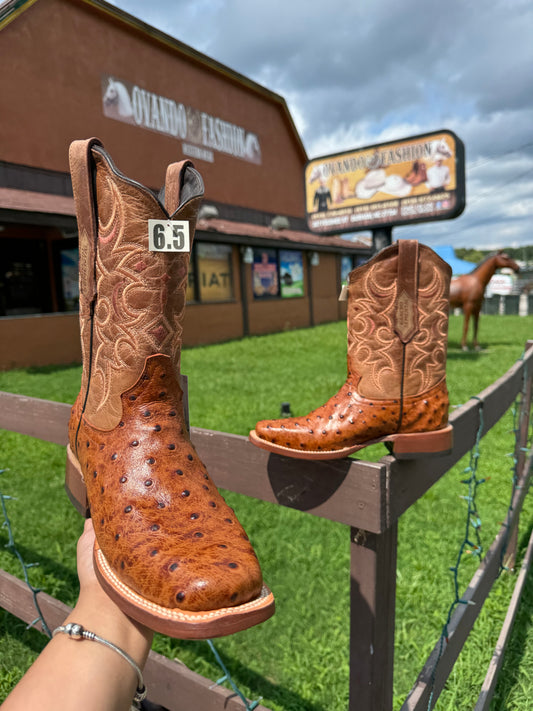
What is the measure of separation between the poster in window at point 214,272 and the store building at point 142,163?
4 cm

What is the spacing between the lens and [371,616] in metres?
1.01

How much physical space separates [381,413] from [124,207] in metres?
0.83

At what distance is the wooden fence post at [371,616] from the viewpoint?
1.00 m

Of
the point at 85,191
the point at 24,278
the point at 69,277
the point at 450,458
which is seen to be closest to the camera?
the point at 85,191

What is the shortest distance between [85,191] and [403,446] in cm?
91

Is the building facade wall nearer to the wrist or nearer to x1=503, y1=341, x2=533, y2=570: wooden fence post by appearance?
x1=503, y1=341, x2=533, y2=570: wooden fence post

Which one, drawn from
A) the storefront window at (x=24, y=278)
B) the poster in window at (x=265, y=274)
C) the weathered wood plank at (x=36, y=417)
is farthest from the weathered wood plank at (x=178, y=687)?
the poster in window at (x=265, y=274)

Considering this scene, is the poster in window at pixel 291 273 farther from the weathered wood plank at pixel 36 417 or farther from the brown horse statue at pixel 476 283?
the weathered wood plank at pixel 36 417

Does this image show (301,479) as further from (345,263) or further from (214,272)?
(345,263)

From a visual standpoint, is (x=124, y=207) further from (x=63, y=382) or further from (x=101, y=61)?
(x=101, y=61)

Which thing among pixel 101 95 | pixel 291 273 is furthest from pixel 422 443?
pixel 291 273

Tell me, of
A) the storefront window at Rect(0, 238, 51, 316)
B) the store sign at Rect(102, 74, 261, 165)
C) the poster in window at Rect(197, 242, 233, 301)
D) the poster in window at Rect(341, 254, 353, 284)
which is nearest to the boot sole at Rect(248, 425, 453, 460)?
the storefront window at Rect(0, 238, 51, 316)

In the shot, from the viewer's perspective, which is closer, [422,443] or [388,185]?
[422,443]

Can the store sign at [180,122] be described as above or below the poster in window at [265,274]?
above
